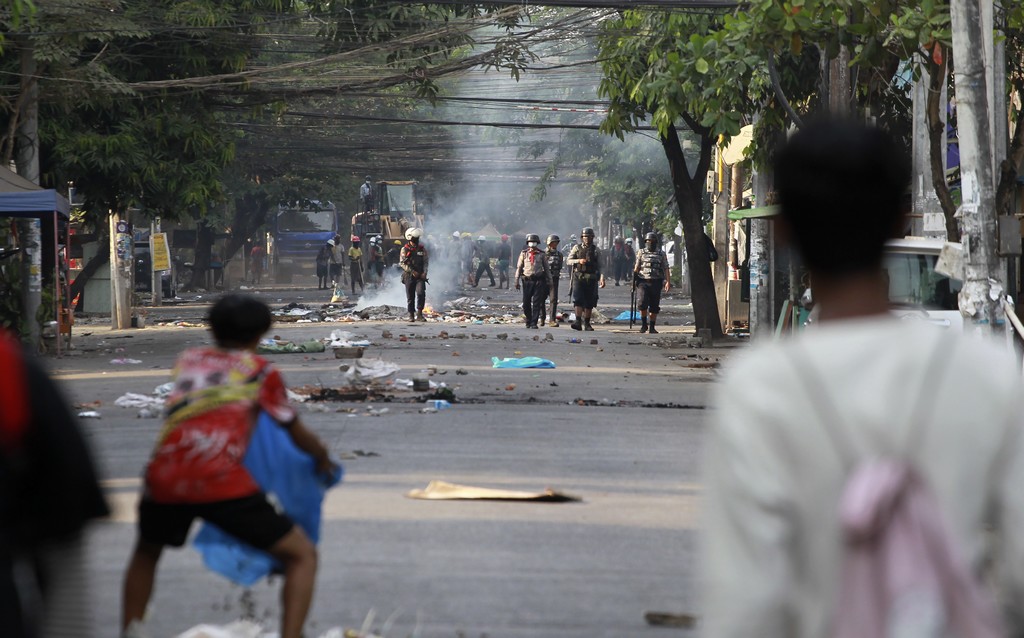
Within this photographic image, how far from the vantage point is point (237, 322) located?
17.0ft

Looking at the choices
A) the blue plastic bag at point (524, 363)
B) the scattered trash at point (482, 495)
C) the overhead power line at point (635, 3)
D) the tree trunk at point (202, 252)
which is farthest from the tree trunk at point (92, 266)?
the scattered trash at point (482, 495)

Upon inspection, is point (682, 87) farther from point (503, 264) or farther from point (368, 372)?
point (503, 264)

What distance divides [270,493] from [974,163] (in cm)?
820

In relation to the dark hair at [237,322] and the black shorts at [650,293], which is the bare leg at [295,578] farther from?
the black shorts at [650,293]

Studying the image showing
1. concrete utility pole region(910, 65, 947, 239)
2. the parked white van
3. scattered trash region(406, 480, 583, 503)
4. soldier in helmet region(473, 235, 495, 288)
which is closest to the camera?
scattered trash region(406, 480, 583, 503)

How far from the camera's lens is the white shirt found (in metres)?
2.34

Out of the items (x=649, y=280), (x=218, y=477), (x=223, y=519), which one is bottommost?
(x=223, y=519)

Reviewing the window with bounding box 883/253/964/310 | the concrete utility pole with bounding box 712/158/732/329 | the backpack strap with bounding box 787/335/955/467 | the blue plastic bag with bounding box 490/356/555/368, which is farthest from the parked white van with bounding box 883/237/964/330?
the concrete utility pole with bounding box 712/158/732/329

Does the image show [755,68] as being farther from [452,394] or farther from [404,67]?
[404,67]

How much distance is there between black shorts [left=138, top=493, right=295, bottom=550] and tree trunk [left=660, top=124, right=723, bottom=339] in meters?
20.4

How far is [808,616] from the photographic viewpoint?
2340 millimetres

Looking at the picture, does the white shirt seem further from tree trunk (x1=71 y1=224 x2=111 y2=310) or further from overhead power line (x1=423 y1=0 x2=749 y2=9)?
tree trunk (x1=71 y1=224 x2=111 y2=310)

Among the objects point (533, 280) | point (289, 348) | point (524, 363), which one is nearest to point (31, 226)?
point (289, 348)

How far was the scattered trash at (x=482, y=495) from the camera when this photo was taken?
30.1 feet
